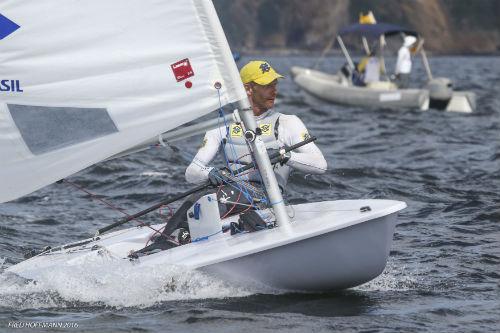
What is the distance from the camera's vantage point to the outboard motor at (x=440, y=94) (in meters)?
20.6

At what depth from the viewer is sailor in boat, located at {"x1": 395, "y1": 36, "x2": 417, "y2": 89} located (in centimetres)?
2036

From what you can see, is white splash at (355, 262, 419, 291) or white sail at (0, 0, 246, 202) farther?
white splash at (355, 262, 419, 291)

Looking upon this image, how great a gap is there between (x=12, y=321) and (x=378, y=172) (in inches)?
265

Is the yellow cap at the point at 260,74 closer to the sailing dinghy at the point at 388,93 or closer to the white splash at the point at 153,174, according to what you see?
the white splash at the point at 153,174

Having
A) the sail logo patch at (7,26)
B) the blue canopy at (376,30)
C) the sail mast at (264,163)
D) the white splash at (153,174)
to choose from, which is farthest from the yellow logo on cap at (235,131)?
the blue canopy at (376,30)

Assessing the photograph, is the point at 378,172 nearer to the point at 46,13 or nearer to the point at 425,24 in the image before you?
the point at 46,13

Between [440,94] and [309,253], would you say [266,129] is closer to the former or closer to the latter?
[309,253]

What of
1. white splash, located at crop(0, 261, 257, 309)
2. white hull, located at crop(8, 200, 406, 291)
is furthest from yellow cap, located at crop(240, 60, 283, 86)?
white splash, located at crop(0, 261, 257, 309)

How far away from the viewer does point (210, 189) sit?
625 centimetres

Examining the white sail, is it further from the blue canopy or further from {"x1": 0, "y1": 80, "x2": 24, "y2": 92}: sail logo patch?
the blue canopy

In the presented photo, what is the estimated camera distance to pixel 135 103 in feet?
18.3

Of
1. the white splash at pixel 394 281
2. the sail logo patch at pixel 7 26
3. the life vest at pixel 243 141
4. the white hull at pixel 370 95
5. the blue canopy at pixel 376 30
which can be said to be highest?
the blue canopy at pixel 376 30

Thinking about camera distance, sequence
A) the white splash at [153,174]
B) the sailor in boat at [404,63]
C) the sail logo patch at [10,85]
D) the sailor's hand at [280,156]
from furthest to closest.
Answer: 1. the sailor in boat at [404,63]
2. the white splash at [153,174]
3. the sailor's hand at [280,156]
4. the sail logo patch at [10,85]

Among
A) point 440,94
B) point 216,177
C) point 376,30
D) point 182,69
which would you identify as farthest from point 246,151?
point 376,30
